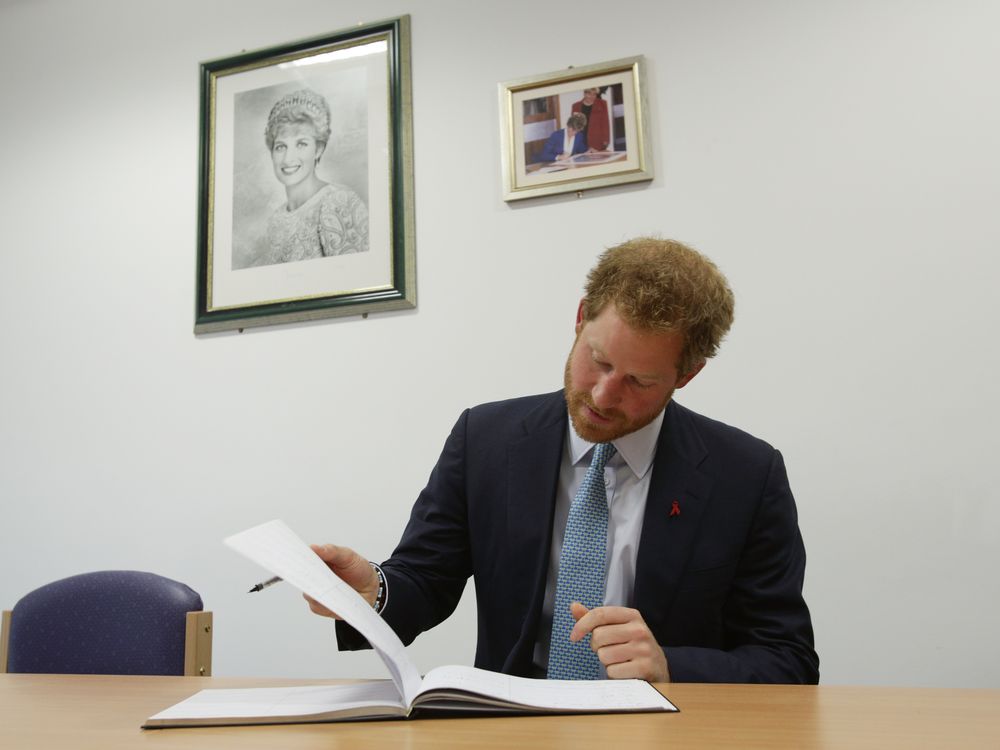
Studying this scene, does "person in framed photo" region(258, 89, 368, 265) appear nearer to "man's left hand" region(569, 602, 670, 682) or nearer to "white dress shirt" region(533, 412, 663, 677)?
"white dress shirt" region(533, 412, 663, 677)

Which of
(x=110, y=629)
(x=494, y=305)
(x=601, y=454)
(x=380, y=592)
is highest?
(x=494, y=305)

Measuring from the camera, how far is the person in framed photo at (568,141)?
8.14 feet

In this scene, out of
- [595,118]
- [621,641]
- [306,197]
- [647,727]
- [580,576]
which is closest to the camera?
[647,727]

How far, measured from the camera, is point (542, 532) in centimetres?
152

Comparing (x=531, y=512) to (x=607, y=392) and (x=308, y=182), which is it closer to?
(x=607, y=392)

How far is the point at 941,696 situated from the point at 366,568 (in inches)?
33.4

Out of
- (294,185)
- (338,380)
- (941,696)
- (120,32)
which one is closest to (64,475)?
(338,380)

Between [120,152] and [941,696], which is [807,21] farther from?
[120,152]

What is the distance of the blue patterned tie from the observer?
139 cm

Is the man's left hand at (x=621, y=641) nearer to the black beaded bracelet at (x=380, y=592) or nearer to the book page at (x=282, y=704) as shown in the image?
the book page at (x=282, y=704)

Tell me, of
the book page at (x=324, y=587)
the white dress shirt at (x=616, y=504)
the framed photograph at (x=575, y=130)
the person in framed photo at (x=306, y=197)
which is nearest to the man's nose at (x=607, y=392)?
the white dress shirt at (x=616, y=504)

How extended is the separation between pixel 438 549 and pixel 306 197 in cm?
155

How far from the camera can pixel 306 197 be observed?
9.10 ft

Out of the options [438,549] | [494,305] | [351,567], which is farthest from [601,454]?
[494,305]
